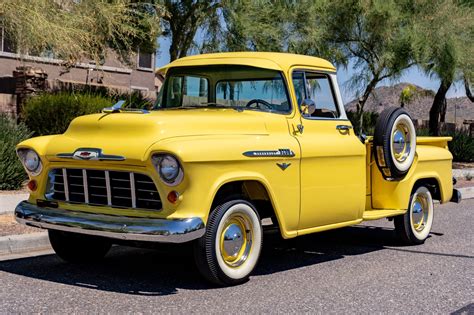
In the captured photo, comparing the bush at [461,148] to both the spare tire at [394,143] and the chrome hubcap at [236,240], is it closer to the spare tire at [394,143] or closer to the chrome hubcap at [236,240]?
the spare tire at [394,143]

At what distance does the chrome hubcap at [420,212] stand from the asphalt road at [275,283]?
1.03 feet

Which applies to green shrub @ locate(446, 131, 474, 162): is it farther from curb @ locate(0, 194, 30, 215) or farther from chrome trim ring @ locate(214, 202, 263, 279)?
chrome trim ring @ locate(214, 202, 263, 279)

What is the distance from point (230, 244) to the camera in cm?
605

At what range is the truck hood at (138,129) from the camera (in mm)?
5789

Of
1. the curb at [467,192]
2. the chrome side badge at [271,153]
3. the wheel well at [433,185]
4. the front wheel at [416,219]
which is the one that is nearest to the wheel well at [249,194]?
the chrome side badge at [271,153]

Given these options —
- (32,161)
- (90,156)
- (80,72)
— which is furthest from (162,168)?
(80,72)

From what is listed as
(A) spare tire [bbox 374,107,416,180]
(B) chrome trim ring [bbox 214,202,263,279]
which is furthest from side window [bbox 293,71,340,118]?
(B) chrome trim ring [bbox 214,202,263,279]

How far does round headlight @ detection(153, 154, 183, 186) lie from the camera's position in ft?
18.2

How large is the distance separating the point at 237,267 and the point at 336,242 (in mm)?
2983

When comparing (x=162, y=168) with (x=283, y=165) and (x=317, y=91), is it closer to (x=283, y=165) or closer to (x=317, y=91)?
(x=283, y=165)

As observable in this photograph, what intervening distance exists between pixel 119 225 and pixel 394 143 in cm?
360

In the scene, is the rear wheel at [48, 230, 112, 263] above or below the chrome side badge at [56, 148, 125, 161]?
below

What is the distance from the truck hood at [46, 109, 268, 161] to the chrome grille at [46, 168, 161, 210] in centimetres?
19

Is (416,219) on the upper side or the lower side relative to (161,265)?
upper
